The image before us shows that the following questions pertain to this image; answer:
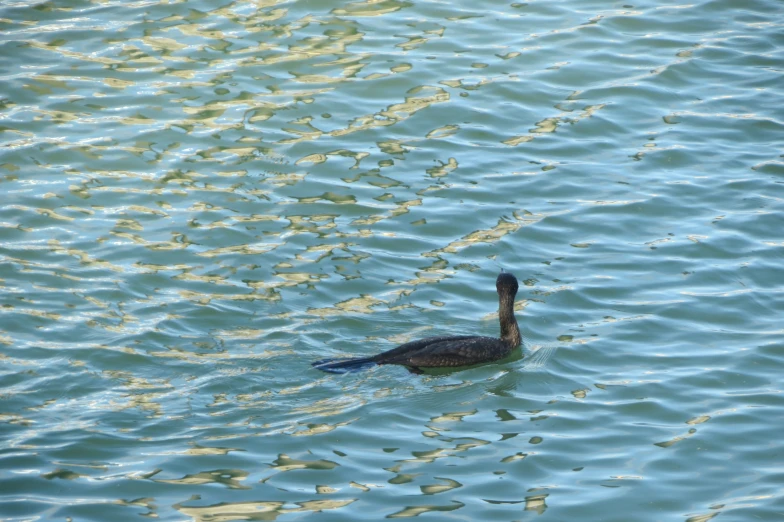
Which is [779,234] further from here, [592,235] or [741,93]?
[741,93]

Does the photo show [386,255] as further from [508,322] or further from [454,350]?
[454,350]

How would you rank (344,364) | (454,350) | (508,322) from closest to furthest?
(344,364) → (454,350) → (508,322)

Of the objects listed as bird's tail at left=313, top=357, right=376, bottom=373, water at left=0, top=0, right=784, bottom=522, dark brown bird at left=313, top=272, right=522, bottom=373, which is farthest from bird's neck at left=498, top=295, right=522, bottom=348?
bird's tail at left=313, top=357, right=376, bottom=373

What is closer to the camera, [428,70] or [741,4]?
[428,70]

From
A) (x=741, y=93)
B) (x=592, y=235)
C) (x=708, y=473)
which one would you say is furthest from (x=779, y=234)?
(x=708, y=473)

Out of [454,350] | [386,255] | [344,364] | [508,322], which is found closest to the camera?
[344,364]

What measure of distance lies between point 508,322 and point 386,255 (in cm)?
189

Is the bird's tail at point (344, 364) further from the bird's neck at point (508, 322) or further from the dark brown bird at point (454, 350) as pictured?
the bird's neck at point (508, 322)

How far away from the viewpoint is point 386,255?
466 inches

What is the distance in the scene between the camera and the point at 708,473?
8.51 m

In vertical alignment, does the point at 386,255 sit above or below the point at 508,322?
above

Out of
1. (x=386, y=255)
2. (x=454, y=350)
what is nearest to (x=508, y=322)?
(x=454, y=350)

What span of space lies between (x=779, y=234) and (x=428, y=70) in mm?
5717

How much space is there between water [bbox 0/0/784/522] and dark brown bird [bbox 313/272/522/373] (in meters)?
0.14
